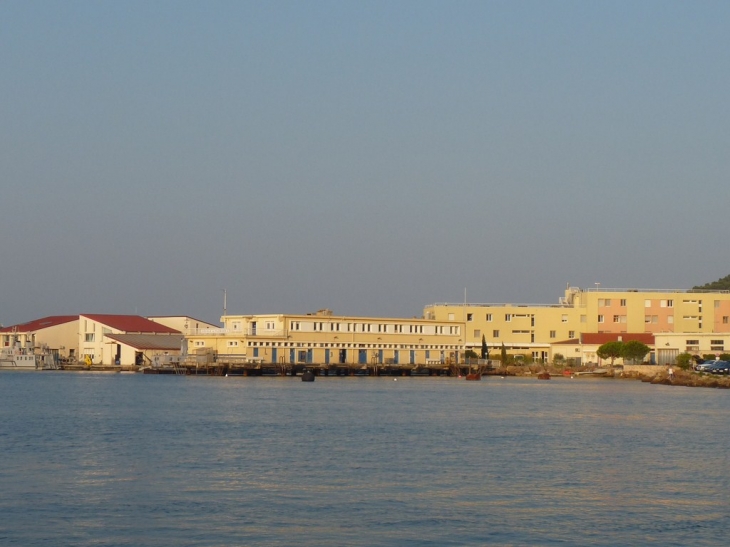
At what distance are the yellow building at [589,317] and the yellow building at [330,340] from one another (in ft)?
22.7

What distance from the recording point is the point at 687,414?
5075cm

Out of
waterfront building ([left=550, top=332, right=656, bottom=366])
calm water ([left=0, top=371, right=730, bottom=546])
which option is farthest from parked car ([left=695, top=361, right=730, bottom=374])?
calm water ([left=0, top=371, right=730, bottom=546])

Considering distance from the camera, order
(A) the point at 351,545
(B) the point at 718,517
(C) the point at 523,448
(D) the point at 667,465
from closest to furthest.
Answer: (A) the point at 351,545
(B) the point at 718,517
(D) the point at 667,465
(C) the point at 523,448

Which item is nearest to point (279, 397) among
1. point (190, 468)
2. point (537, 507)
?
→ point (190, 468)

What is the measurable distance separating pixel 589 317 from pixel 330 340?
28905mm

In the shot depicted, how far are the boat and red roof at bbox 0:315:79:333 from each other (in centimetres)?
235

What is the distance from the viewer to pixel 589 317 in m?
111

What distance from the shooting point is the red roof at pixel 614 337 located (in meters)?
107

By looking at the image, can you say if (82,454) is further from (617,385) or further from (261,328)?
(261,328)

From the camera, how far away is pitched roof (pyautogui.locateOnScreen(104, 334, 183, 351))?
10450 cm

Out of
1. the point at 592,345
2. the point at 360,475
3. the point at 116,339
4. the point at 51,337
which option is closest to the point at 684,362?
the point at 592,345

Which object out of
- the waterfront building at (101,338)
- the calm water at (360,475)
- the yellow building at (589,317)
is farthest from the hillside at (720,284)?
the calm water at (360,475)

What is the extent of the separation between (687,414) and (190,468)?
1165 inches

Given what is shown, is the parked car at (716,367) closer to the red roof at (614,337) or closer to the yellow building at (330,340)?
the red roof at (614,337)
